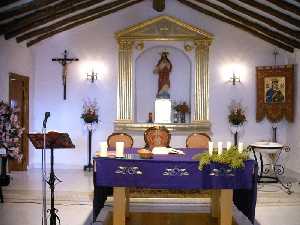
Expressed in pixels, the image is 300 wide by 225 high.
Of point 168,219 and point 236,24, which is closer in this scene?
point 168,219

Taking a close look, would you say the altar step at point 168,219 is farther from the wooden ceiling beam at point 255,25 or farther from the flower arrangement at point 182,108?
the wooden ceiling beam at point 255,25

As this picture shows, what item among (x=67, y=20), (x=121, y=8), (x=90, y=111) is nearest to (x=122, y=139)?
(x=90, y=111)

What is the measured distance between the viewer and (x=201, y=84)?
10.3 metres

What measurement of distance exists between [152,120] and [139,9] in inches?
99.3

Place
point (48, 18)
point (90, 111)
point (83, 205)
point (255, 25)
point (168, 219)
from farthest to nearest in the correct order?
point (90, 111), point (255, 25), point (48, 18), point (83, 205), point (168, 219)

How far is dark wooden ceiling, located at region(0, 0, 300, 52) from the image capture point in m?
7.75

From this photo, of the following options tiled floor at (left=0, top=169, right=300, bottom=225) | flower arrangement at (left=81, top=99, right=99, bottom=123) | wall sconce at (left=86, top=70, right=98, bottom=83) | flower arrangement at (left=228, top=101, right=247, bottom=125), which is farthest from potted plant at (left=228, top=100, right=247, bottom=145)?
wall sconce at (left=86, top=70, right=98, bottom=83)

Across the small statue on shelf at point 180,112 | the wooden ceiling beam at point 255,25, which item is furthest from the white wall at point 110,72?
the wooden ceiling beam at point 255,25

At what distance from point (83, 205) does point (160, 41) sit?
458cm

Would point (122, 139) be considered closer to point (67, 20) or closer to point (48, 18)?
point (48, 18)

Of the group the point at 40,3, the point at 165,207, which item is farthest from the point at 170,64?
the point at 165,207

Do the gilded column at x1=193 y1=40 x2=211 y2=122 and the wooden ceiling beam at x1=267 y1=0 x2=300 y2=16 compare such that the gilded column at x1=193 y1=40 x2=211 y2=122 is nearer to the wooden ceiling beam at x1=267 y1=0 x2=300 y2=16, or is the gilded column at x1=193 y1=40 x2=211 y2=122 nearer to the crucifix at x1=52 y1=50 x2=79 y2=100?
the crucifix at x1=52 y1=50 x2=79 y2=100

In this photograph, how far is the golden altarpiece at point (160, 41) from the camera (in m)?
10.2

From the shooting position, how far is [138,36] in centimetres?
1022
